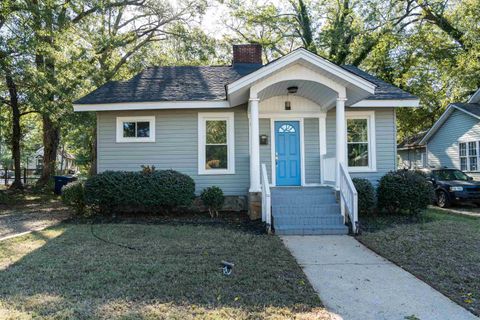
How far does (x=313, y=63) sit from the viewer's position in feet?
26.0

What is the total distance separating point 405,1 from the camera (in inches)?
792

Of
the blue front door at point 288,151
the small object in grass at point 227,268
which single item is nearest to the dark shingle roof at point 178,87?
the blue front door at point 288,151

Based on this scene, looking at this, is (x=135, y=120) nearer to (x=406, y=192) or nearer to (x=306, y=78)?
(x=306, y=78)

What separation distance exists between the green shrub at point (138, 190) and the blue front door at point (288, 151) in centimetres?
286

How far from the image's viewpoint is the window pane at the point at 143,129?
1001 cm

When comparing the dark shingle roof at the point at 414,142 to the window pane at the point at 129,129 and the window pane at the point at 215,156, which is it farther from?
the window pane at the point at 129,129

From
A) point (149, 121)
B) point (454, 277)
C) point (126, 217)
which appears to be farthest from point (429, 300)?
point (149, 121)

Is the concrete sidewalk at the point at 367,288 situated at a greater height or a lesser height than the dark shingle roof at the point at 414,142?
lesser

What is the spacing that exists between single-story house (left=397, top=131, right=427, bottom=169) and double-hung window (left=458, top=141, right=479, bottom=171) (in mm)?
3955

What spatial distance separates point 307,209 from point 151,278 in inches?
182

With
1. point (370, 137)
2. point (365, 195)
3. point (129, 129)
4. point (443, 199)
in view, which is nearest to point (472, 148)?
point (443, 199)

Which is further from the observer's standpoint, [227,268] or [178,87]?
[178,87]

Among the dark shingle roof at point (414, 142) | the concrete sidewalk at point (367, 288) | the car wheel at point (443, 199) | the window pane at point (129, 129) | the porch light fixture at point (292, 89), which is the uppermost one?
the porch light fixture at point (292, 89)

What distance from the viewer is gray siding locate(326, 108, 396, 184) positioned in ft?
33.1
